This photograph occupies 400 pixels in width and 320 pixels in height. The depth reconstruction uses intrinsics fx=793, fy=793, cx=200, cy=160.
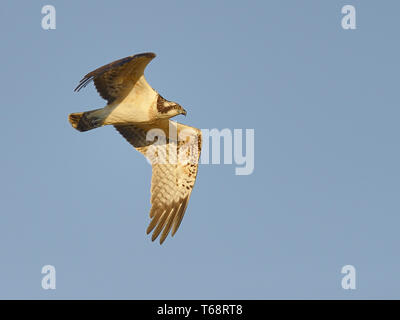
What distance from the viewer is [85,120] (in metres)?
16.5

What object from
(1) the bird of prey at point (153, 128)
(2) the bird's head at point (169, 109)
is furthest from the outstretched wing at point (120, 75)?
(2) the bird's head at point (169, 109)

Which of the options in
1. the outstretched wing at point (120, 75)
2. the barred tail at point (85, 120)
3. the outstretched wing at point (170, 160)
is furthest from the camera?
the outstretched wing at point (170, 160)

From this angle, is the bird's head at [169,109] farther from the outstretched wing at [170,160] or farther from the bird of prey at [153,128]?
the outstretched wing at [170,160]

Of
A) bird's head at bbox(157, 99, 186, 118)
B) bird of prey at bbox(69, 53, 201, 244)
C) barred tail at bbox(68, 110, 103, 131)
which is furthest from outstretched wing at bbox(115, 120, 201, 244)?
barred tail at bbox(68, 110, 103, 131)

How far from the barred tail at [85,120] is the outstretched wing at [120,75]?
481mm

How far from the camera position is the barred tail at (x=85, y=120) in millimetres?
16422

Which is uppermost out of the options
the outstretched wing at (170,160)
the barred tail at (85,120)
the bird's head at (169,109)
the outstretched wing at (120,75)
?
the outstretched wing at (120,75)

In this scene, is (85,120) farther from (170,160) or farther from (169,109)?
(170,160)

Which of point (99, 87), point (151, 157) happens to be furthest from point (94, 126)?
point (151, 157)

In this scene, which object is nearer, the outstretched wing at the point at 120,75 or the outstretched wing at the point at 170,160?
the outstretched wing at the point at 120,75

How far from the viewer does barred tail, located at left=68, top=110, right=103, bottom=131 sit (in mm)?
16422
